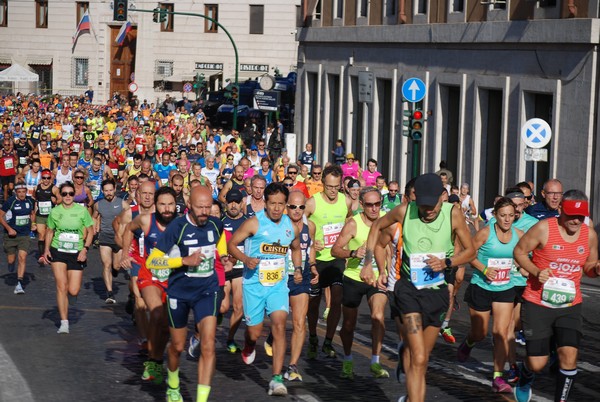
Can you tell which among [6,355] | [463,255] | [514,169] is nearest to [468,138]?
[514,169]

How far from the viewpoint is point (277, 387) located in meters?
10.9

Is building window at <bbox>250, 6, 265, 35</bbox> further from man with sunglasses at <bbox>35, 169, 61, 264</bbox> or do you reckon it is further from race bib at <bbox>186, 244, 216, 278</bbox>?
race bib at <bbox>186, 244, 216, 278</bbox>

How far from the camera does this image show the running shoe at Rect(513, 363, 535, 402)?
10.3 metres

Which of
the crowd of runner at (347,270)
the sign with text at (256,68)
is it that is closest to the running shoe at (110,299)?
the crowd of runner at (347,270)

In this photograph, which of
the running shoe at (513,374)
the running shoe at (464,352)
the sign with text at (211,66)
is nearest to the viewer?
the running shoe at (513,374)

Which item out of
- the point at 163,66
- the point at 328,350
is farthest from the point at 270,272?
the point at 163,66

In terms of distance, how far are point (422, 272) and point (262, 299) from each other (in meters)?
2.06

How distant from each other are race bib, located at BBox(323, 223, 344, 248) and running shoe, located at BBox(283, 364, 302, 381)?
1930 millimetres

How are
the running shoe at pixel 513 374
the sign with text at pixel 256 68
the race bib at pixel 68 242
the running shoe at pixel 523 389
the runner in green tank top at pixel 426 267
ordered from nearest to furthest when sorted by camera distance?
the runner in green tank top at pixel 426 267 → the running shoe at pixel 523 389 → the running shoe at pixel 513 374 → the race bib at pixel 68 242 → the sign with text at pixel 256 68

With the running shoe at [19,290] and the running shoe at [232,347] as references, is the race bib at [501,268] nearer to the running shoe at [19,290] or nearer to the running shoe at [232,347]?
the running shoe at [232,347]

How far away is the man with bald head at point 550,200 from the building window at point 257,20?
63.0 meters

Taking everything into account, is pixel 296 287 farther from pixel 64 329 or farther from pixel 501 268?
pixel 64 329

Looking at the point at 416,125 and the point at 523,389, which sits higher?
the point at 416,125

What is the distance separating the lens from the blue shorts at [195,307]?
1038 centimetres
